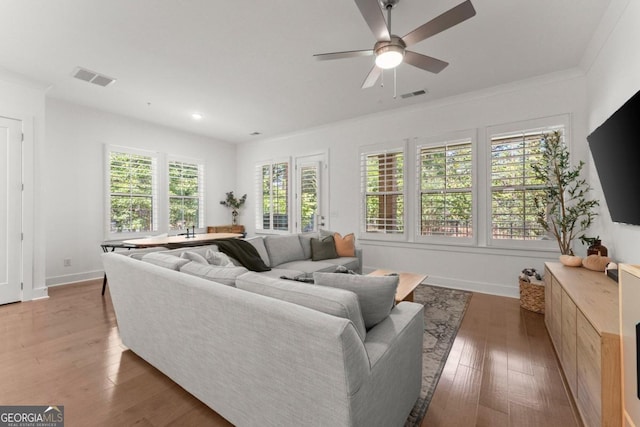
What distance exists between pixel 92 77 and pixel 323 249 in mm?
3813

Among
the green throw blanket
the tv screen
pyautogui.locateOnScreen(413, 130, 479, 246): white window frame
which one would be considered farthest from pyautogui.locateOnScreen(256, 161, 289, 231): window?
the tv screen

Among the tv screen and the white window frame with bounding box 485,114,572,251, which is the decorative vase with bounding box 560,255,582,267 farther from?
the white window frame with bounding box 485,114,572,251

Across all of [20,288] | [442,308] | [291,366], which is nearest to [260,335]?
[291,366]

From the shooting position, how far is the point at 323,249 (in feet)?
14.4

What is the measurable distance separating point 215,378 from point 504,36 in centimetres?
374

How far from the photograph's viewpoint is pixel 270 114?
5055 mm

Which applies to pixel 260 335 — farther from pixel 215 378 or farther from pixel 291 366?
pixel 215 378

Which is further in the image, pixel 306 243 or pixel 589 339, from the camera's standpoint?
pixel 306 243

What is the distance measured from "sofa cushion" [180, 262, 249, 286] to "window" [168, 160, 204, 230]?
456 centimetres

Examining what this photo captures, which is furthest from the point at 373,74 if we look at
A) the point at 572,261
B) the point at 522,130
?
the point at 572,261

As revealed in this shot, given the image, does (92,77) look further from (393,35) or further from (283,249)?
(393,35)

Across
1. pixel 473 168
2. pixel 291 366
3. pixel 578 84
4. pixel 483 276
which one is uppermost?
pixel 578 84

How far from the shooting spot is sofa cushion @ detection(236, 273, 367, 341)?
124cm

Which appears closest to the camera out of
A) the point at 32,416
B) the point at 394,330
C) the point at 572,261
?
the point at 394,330
